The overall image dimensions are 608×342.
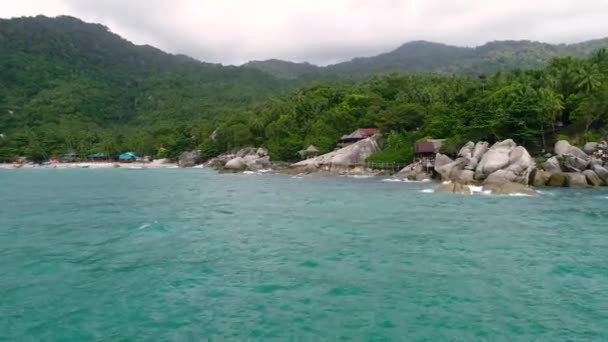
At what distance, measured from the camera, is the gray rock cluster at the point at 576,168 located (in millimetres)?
37906

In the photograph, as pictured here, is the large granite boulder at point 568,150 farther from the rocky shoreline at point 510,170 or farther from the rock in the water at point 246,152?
the rock in the water at point 246,152

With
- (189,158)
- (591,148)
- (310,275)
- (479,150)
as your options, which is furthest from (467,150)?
(189,158)

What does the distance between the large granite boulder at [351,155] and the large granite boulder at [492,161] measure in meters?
23.0

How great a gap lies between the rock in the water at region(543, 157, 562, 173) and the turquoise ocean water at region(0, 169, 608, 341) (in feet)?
44.0

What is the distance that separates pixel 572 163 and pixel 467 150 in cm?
983

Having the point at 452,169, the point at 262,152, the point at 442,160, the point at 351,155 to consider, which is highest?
the point at 262,152

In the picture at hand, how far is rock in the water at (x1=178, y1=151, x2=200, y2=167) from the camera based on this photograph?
99.9m

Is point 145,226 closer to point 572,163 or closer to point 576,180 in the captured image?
point 576,180

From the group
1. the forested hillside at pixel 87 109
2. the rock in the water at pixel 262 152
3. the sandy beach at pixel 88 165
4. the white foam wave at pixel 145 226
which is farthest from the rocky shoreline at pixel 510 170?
the forested hillside at pixel 87 109

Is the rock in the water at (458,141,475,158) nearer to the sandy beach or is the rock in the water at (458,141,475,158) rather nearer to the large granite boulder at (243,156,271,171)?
the large granite boulder at (243,156,271,171)

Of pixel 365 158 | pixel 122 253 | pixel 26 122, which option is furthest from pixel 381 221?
pixel 26 122

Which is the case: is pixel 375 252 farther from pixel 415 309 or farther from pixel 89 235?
pixel 89 235

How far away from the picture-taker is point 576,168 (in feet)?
130

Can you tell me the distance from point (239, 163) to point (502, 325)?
6739 centimetres
